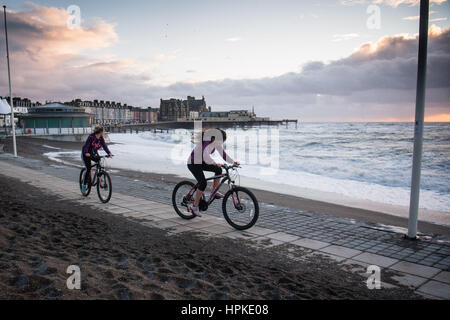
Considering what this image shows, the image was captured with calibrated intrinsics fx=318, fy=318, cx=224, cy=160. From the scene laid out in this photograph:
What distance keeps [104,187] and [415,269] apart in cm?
707

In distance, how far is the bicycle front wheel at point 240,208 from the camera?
598cm

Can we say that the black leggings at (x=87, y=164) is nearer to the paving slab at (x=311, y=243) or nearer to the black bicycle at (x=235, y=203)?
the black bicycle at (x=235, y=203)

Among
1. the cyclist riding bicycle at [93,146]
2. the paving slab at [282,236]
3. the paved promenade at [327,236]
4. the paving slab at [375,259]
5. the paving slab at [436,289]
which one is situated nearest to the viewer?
the paving slab at [436,289]

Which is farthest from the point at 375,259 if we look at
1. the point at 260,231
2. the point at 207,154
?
the point at 207,154

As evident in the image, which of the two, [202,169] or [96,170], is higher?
[202,169]

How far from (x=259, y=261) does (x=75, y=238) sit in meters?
3.01

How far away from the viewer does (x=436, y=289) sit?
3.89 meters

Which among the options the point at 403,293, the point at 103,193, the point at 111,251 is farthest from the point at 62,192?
the point at 403,293

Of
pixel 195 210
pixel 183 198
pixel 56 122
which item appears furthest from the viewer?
pixel 56 122

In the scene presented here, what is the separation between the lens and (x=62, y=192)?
31.3ft

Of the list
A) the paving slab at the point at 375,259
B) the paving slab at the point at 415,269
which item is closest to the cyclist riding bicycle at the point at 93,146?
the paving slab at the point at 375,259

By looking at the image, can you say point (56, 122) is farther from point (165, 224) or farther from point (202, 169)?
point (202, 169)

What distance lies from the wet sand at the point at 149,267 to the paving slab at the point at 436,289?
24 centimetres
